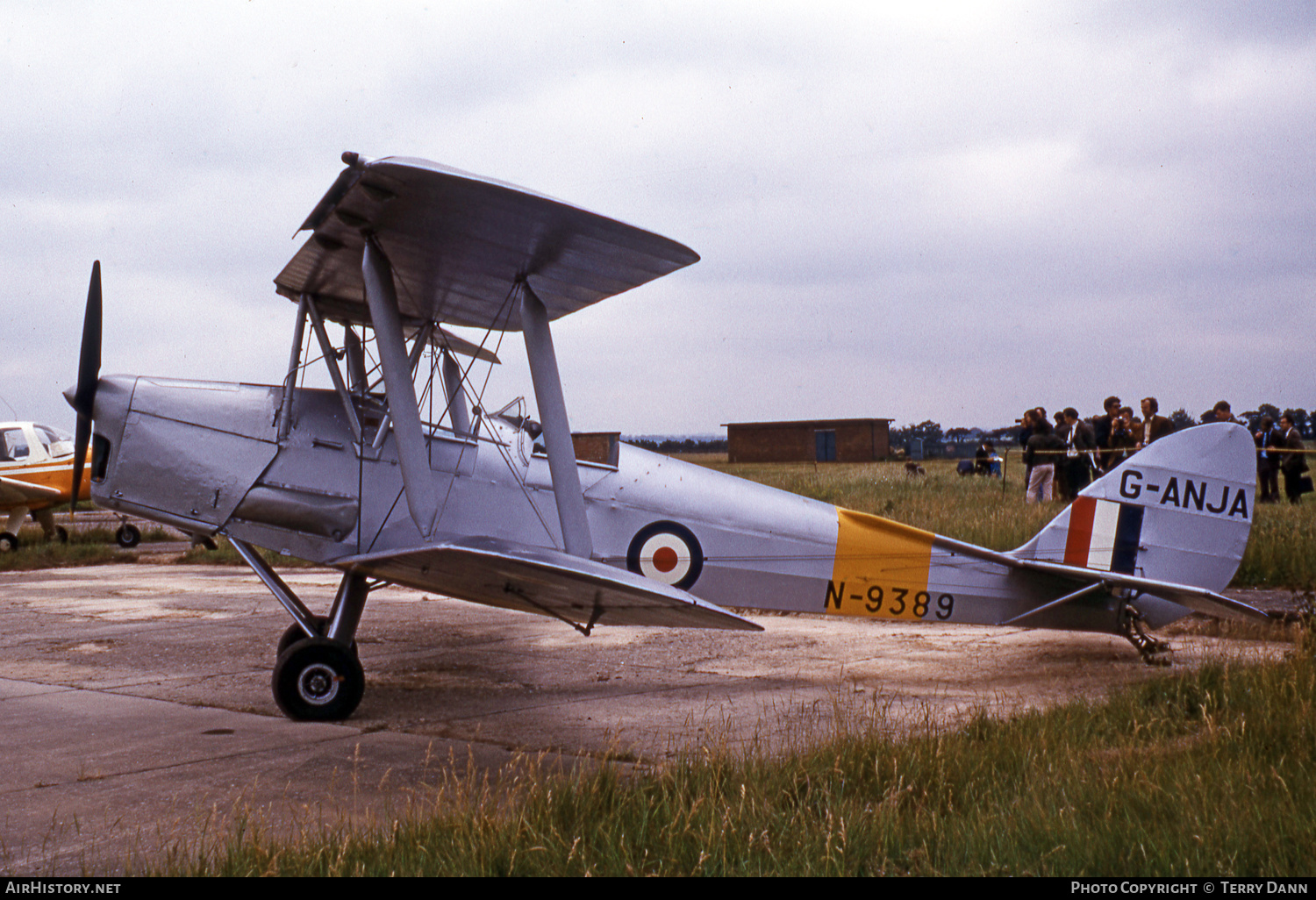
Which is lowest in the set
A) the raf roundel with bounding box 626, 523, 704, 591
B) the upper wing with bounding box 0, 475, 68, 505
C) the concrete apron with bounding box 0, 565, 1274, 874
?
the upper wing with bounding box 0, 475, 68, 505

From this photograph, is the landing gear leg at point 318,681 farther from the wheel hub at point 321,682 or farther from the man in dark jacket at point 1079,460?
the man in dark jacket at point 1079,460

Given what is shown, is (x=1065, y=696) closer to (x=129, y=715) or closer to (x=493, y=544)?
(x=493, y=544)

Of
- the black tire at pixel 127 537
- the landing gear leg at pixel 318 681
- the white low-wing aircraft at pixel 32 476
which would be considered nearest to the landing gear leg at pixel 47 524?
the white low-wing aircraft at pixel 32 476

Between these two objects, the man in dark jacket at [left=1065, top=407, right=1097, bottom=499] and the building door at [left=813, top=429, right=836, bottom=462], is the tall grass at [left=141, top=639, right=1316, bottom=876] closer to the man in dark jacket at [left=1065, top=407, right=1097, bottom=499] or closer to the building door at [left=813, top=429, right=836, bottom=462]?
the man in dark jacket at [left=1065, top=407, right=1097, bottom=499]

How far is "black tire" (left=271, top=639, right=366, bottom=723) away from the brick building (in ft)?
133

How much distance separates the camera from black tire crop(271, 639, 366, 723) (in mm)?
5074

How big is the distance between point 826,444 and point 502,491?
44.1m

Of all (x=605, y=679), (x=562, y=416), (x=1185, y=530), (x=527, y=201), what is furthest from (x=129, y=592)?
(x=1185, y=530)

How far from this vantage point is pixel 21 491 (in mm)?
17156

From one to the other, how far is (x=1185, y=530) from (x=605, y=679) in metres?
3.93

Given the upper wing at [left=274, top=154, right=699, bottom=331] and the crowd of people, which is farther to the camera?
the crowd of people

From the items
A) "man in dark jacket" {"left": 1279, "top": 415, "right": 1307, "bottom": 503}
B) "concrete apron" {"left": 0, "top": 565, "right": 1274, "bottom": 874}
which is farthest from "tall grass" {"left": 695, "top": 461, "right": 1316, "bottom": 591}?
"concrete apron" {"left": 0, "top": 565, "right": 1274, "bottom": 874}
